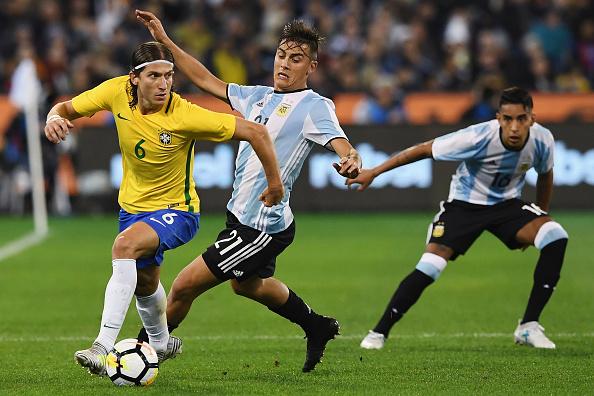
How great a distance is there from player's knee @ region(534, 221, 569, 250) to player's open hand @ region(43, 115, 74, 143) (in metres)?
3.69

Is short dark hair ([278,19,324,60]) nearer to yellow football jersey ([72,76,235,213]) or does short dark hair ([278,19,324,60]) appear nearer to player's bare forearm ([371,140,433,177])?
yellow football jersey ([72,76,235,213])

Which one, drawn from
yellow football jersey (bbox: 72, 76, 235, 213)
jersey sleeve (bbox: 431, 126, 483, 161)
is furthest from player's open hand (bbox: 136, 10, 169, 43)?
jersey sleeve (bbox: 431, 126, 483, 161)

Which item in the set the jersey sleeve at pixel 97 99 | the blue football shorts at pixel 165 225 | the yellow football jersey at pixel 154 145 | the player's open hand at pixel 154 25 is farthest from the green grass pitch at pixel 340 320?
the player's open hand at pixel 154 25

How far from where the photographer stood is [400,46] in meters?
22.8

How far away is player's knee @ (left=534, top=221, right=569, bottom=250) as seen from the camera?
910cm

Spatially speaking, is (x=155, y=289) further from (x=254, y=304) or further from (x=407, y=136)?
(x=407, y=136)

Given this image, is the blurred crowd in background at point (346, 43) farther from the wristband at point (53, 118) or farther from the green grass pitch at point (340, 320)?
the wristband at point (53, 118)

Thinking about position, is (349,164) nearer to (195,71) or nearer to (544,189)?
(195,71)

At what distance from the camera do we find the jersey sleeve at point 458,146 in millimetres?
9078

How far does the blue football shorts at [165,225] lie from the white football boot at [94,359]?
65 centimetres

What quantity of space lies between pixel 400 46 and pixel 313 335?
15187mm

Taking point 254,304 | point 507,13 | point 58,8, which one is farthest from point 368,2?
point 254,304

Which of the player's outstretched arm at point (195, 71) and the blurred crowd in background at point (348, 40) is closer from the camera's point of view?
the player's outstretched arm at point (195, 71)

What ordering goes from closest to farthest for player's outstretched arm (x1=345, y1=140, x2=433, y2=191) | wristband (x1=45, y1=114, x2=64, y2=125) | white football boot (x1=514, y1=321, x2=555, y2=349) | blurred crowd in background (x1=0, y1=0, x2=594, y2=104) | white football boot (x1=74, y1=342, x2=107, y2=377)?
white football boot (x1=74, y1=342, x2=107, y2=377)
wristband (x1=45, y1=114, x2=64, y2=125)
player's outstretched arm (x1=345, y1=140, x2=433, y2=191)
white football boot (x1=514, y1=321, x2=555, y2=349)
blurred crowd in background (x1=0, y1=0, x2=594, y2=104)
